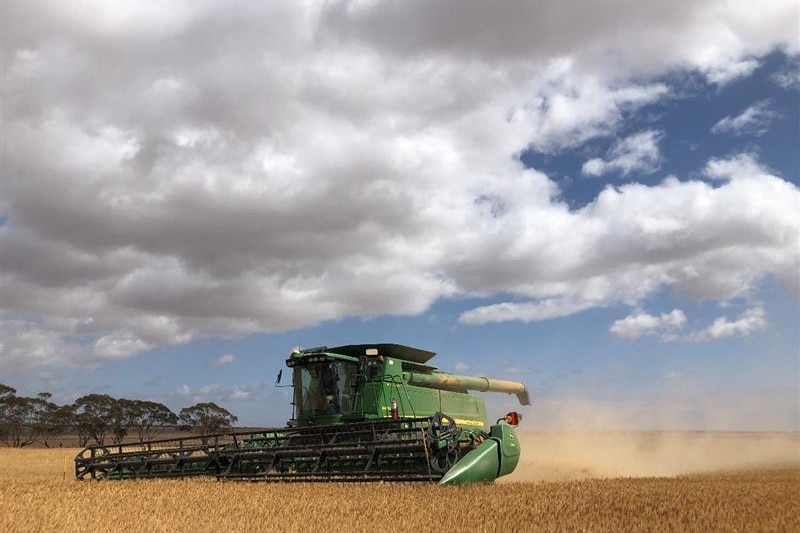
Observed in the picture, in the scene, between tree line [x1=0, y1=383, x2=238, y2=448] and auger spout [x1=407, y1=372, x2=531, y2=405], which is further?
tree line [x1=0, y1=383, x2=238, y2=448]

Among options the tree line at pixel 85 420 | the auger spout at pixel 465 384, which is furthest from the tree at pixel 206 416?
the auger spout at pixel 465 384

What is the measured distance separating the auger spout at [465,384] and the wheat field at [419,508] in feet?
18.0

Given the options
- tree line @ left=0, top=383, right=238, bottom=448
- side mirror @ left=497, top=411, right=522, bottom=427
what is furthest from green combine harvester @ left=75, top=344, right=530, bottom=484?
tree line @ left=0, top=383, right=238, bottom=448

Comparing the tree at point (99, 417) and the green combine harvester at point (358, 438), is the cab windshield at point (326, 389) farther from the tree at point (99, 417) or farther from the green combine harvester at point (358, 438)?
the tree at point (99, 417)

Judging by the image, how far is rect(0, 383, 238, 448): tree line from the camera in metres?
56.5

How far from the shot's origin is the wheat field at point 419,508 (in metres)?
6.19

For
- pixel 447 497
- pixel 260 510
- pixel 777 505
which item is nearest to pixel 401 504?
pixel 447 497

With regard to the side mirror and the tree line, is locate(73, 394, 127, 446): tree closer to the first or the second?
the tree line

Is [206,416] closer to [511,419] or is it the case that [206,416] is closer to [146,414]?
[146,414]

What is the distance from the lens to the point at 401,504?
7316mm

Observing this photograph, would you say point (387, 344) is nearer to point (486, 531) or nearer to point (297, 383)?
point (297, 383)

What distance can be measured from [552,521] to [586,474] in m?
11.7

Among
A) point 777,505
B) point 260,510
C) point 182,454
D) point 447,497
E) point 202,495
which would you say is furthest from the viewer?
point 182,454

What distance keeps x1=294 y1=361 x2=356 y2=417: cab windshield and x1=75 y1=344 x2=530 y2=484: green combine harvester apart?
0.07 ft
